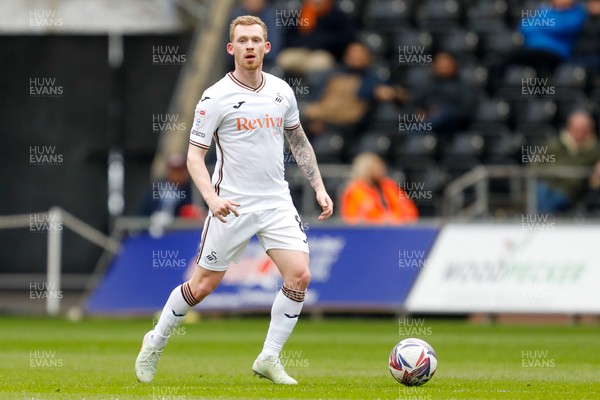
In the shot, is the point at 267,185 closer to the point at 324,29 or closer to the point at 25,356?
the point at 25,356

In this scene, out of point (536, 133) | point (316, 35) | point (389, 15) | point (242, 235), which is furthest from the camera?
point (389, 15)

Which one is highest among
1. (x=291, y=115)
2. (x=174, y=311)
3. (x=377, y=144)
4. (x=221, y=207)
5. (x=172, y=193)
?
(x=291, y=115)

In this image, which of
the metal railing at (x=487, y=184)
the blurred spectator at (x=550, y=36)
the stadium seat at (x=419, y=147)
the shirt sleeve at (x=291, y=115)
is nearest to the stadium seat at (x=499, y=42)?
the blurred spectator at (x=550, y=36)

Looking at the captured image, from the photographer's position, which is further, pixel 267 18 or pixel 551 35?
pixel 267 18

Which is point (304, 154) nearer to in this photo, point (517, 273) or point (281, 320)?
point (281, 320)

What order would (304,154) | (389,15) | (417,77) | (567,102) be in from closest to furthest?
(304,154), (567,102), (417,77), (389,15)

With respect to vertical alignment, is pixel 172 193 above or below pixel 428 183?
→ below

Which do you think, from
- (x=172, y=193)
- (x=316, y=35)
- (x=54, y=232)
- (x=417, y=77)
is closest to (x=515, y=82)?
(x=417, y=77)

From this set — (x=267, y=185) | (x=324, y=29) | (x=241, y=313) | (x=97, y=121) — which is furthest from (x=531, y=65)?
(x=267, y=185)

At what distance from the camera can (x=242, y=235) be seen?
10664 millimetres

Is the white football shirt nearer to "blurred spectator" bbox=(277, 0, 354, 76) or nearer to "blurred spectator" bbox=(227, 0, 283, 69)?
"blurred spectator" bbox=(227, 0, 283, 69)

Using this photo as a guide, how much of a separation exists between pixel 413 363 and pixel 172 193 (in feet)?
37.6

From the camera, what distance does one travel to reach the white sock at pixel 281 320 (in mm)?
10812

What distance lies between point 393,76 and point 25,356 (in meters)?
12.1
